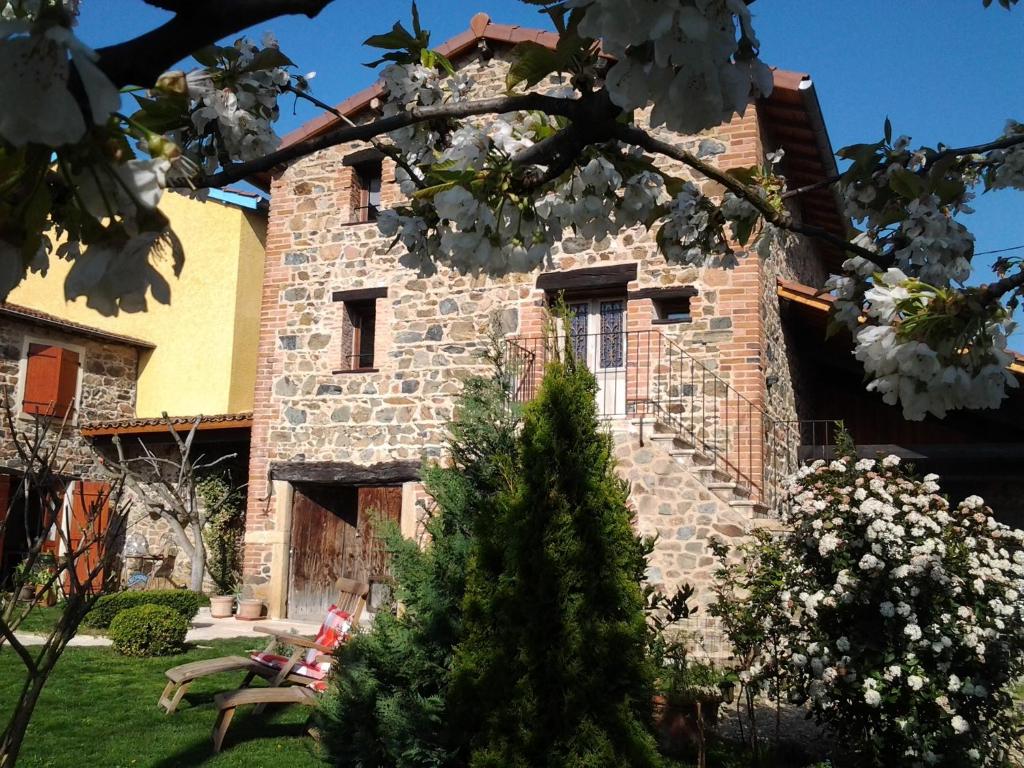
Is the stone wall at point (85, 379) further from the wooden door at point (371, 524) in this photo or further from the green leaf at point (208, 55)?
the green leaf at point (208, 55)

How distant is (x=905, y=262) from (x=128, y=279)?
5.88ft

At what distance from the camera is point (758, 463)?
8.89 meters

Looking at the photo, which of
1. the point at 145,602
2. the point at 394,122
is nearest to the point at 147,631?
the point at 145,602

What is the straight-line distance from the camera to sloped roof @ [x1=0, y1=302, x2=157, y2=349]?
13516 mm

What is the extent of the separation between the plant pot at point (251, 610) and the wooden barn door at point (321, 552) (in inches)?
14.9

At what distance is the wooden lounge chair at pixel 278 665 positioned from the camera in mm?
5988

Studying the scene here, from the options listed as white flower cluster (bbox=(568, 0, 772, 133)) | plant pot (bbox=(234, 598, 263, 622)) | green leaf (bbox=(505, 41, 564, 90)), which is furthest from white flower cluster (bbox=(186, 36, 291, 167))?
plant pot (bbox=(234, 598, 263, 622))

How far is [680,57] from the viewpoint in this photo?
1178 millimetres

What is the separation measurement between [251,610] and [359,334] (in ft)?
12.6

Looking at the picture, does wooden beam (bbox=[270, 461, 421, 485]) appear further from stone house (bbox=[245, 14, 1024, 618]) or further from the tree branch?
the tree branch

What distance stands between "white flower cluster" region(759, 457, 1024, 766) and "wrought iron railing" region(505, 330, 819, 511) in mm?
3579

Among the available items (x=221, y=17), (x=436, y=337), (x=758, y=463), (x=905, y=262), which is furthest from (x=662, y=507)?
(x=221, y=17)

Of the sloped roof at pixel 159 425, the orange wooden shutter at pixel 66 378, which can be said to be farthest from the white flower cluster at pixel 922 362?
the orange wooden shutter at pixel 66 378

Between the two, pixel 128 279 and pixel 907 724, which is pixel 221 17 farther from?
pixel 907 724
